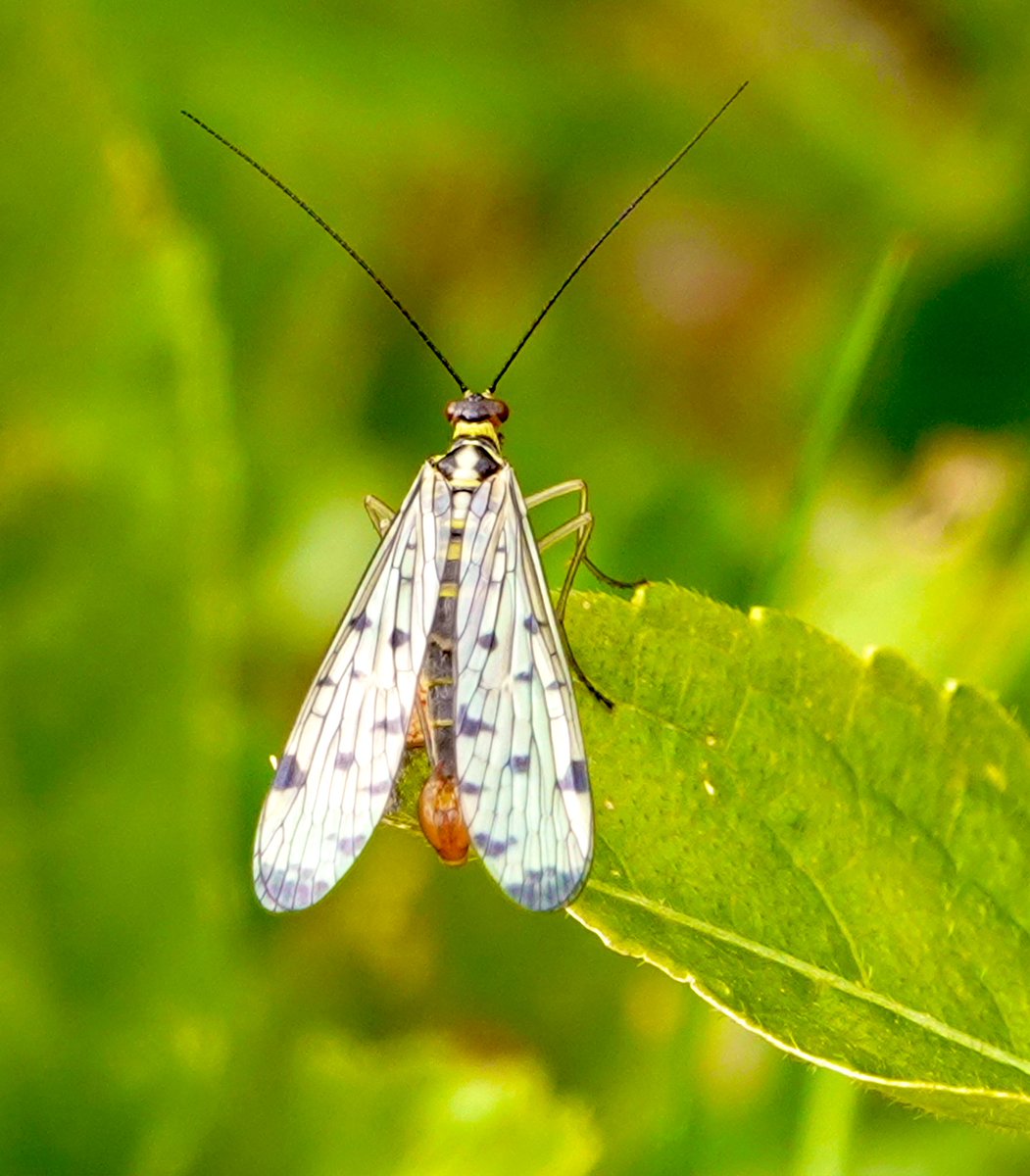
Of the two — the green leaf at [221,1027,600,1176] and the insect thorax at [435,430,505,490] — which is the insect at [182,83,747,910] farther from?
the green leaf at [221,1027,600,1176]

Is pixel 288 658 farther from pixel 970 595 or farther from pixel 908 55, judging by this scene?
pixel 908 55

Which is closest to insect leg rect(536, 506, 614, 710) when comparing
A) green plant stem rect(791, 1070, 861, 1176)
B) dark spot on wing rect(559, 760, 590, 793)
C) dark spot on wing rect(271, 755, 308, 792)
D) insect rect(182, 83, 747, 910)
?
insect rect(182, 83, 747, 910)

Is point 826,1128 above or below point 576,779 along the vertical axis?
below

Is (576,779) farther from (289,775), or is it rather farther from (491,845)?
(289,775)

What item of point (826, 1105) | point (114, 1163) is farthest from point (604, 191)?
point (114, 1163)

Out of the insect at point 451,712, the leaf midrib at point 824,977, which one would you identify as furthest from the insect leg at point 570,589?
the leaf midrib at point 824,977

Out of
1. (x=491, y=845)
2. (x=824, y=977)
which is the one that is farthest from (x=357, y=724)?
(x=824, y=977)
